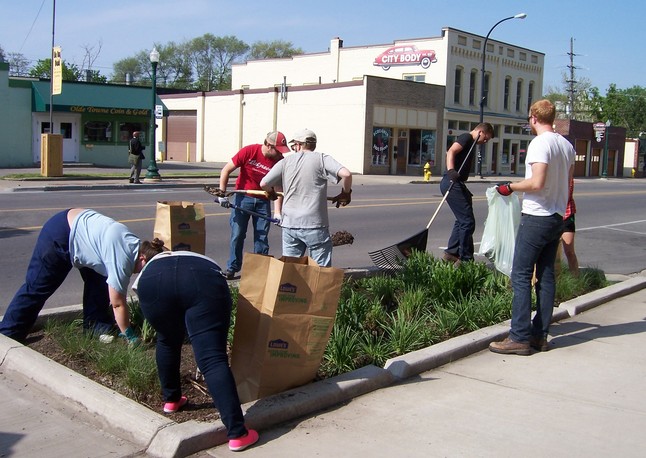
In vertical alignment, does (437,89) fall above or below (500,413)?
above

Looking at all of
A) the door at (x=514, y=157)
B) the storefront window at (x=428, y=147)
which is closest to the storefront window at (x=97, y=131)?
the storefront window at (x=428, y=147)

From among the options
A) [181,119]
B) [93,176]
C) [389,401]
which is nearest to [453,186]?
[389,401]

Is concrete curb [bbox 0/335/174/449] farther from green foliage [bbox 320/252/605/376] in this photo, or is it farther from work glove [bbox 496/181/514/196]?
work glove [bbox 496/181/514/196]

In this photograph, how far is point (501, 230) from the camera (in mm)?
7285

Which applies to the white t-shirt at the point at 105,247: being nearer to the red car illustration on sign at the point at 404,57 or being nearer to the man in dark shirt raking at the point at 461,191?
the man in dark shirt raking at the point at 461,191

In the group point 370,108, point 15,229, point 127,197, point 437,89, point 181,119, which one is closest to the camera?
point 15,229

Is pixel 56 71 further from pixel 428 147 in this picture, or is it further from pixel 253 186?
pixel 428 147

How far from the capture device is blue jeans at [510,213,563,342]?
565cm

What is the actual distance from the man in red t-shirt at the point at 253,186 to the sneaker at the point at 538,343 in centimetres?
312

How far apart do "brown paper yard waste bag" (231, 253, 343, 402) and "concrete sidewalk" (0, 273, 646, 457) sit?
141 millimetres

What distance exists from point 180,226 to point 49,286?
4.89ft

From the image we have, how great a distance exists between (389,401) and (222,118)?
43.6 metres

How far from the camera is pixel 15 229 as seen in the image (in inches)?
477

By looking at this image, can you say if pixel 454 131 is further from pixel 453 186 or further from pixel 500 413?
pixel 500 413
